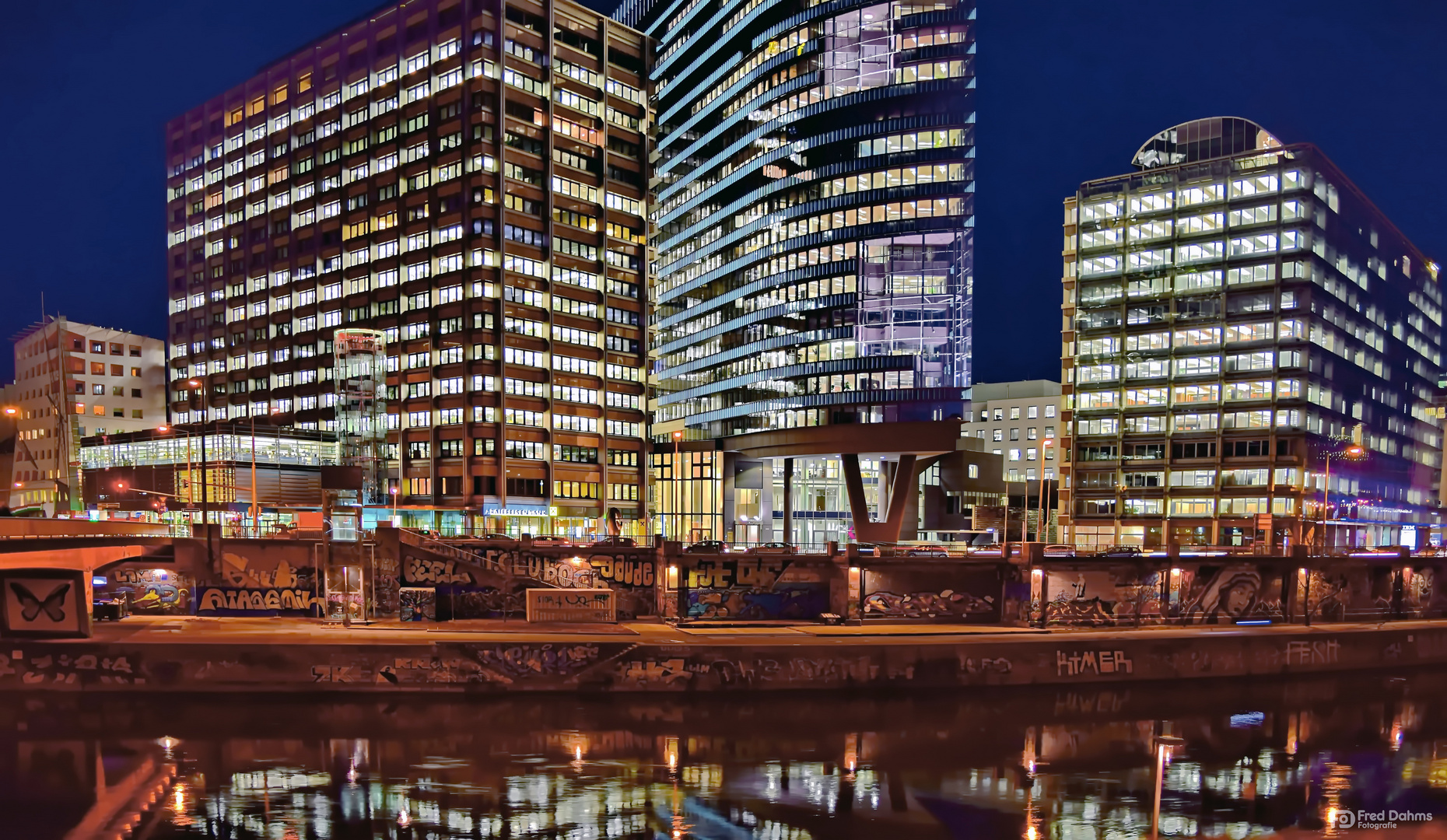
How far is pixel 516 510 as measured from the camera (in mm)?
118500

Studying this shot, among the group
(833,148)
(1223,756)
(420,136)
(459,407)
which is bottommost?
(1223,756)

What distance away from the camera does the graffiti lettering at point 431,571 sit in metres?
56.7

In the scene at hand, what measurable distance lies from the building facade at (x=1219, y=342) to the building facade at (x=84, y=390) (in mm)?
154081

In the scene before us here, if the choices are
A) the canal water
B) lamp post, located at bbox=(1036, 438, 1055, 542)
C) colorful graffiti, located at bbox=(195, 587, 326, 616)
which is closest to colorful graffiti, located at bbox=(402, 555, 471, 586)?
colorful graffiti, located at bbox=(195, 587, 326, 616)

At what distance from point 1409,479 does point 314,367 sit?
168m

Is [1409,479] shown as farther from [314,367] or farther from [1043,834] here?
[314,367]

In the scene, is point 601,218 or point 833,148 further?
point 601,218

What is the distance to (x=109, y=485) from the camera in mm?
121688

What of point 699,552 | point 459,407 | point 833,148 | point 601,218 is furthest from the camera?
point 601,218

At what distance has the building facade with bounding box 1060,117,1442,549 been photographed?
105125 millimetres

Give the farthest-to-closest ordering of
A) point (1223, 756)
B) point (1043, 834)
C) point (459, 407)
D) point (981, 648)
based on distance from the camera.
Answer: point (459, 407)
point (981, 648)
point (1223, 756)
point (1043, 834)

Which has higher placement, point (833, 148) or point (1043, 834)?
point (833, 148)

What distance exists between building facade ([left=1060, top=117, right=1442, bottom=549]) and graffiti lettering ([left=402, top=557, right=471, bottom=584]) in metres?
74.5

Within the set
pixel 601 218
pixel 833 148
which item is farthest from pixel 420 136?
pixel 833 148
